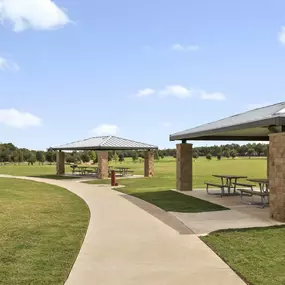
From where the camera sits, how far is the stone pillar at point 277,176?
9.44 meters

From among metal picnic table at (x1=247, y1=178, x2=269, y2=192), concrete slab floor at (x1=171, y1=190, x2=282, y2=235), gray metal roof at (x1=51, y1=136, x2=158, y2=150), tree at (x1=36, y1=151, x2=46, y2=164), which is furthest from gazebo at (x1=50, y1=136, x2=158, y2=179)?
tree at (x1=36, y1=151, x2=46, y2=164)

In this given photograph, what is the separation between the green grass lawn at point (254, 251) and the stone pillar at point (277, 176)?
3.74 ft

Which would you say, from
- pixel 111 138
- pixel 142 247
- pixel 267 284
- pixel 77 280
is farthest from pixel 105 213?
pixel 111 138

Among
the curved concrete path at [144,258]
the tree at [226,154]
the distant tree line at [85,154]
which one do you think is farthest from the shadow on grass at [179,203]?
the tree at [226,154]

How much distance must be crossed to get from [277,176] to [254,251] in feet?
11.9

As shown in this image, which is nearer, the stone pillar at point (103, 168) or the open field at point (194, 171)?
the open field at point (194, 171)

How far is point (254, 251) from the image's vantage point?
657cm

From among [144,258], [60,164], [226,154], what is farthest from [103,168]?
[226,154]

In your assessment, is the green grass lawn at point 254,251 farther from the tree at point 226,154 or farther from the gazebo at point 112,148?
the tree at point 226,154

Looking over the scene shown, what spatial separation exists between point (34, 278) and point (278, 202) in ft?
21.4

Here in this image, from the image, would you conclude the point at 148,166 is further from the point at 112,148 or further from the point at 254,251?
the point at 254,251

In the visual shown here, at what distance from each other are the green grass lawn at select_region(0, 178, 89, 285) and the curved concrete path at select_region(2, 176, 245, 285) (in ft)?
0.85

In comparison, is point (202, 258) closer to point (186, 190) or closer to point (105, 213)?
point (105, 213)

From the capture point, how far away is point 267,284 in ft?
16.3
